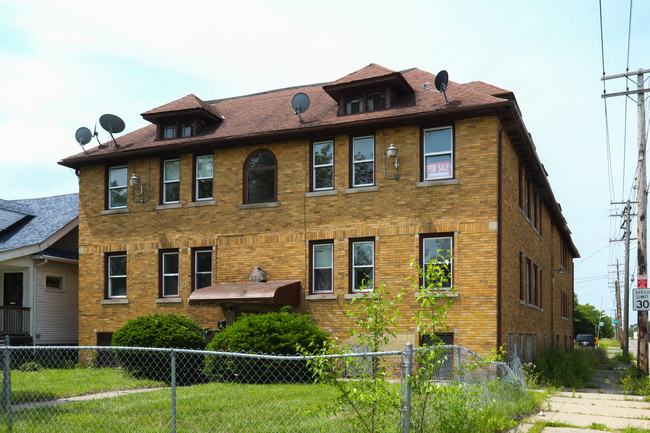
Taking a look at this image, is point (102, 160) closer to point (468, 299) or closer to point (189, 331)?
point (189, 331)

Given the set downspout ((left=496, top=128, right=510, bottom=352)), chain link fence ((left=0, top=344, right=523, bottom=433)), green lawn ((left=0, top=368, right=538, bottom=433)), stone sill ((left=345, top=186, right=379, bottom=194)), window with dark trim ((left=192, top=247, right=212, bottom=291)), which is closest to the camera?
chain link fence ((left=0, top=344, right=523, bottom=433))

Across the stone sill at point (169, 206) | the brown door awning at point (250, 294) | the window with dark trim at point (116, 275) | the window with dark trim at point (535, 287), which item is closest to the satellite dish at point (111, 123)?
the stone sill at point (169, 206)

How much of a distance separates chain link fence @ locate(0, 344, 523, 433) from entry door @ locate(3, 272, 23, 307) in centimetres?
664

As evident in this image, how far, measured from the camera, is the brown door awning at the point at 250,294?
58.1 feet

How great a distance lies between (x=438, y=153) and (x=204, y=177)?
24.6 ft

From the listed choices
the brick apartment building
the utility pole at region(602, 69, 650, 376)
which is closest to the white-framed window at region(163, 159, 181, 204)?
the brick apartment building

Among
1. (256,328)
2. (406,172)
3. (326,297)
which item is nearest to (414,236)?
(406,172)

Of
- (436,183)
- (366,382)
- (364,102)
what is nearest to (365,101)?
(364,102)

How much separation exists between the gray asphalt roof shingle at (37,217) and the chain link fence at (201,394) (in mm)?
6765

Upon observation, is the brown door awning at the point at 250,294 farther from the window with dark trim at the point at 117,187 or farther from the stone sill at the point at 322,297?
the window with dark trim at the point at 117,187

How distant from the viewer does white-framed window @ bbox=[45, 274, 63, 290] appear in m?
24.0

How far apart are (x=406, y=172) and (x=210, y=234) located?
21.1 ft

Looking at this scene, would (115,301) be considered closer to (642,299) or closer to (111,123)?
(111,123)

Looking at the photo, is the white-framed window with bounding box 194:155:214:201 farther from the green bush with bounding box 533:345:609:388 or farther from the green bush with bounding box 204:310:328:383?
the green bush with bounding box 533:345:609:388
